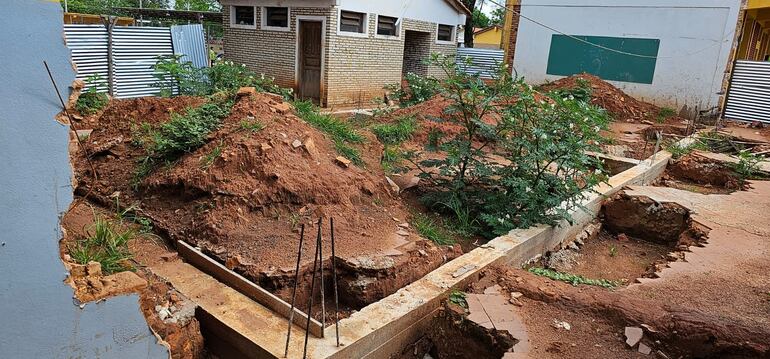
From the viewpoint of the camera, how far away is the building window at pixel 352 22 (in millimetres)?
13664

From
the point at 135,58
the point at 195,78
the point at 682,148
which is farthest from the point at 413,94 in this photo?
the point at 135,58

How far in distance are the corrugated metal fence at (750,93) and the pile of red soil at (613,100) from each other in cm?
189

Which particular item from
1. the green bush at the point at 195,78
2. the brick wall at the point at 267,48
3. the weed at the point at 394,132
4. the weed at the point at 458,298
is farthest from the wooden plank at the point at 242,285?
the brick wall at the point at 267,48

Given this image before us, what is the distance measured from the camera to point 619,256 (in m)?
6.61

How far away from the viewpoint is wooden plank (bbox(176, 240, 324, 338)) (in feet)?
12.3

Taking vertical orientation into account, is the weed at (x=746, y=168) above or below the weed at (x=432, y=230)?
above

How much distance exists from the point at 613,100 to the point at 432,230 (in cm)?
1075

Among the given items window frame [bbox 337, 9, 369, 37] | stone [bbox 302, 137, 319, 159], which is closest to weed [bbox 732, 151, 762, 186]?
stone [bbox 302, 137, 319, 159]

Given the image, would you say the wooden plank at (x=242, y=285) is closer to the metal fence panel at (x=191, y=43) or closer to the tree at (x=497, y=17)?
the metal fence panel at (x=191, y=43)

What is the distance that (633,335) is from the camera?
12.6 ft

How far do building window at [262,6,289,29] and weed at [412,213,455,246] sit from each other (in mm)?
9639

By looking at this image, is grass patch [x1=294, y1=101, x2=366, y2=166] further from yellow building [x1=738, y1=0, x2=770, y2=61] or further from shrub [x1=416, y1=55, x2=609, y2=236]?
yellow building [x1=738, y1=0, x2=770, y2=61]

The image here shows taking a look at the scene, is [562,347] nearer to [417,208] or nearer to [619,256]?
[417,208]

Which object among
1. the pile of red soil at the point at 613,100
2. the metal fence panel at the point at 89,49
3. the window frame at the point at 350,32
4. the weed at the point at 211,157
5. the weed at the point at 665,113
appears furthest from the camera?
the weed at the point at 665,113
